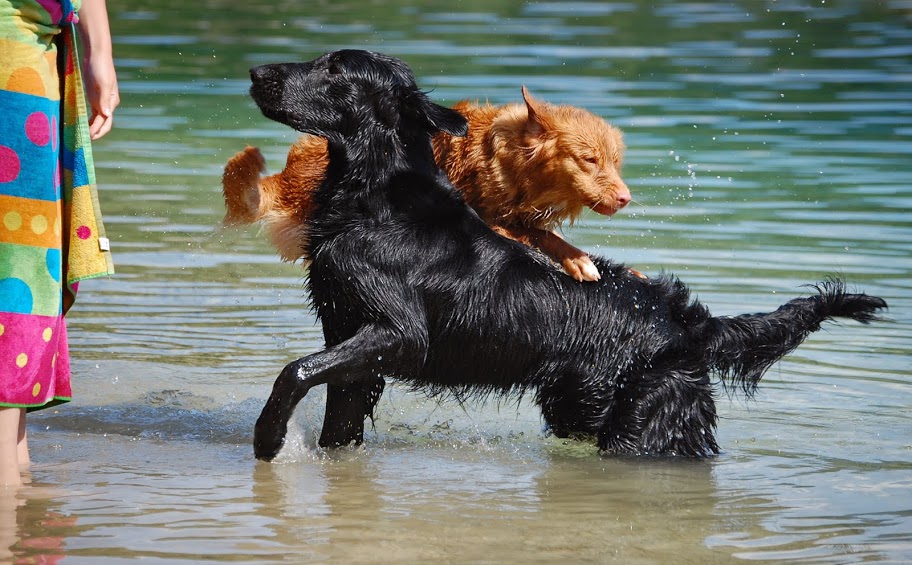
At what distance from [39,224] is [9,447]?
0.80 m

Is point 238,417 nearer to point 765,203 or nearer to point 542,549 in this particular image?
point 542,549

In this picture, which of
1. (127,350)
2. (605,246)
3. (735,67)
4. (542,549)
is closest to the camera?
(542,549)

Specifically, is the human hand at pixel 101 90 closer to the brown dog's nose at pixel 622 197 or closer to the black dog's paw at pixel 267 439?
the black dog's paw at pixel 267 439

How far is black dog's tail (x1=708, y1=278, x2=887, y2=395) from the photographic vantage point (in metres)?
5.56

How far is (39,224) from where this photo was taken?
429 centimetres

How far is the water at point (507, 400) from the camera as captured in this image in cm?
439

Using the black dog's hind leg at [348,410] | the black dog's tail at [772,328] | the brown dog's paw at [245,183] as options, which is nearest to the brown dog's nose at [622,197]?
the black dog's tail at [772,328]

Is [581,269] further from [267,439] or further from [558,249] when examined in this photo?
[267,439]

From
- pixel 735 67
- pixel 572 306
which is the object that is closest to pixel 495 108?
pixel 572 306

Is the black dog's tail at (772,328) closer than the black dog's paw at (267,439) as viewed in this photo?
No

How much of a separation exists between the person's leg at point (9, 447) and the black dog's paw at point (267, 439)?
0.90 metres

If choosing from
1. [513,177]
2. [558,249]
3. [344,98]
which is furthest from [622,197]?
[344,98]

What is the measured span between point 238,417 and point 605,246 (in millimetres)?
3842

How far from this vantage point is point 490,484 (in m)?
5.02
